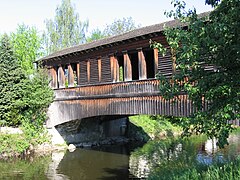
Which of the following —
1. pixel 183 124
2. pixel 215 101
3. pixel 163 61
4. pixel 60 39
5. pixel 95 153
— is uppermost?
pixel 60 39

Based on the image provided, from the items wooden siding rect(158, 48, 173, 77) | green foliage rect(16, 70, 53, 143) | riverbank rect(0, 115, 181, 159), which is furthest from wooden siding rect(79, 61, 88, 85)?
wooden siding rect(158, 48, 173, 77)

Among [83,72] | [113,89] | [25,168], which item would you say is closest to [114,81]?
[113,89]

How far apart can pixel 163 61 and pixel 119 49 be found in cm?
287

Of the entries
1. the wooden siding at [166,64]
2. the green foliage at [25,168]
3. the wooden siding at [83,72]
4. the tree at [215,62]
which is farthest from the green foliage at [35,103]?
the tree at [215,62]

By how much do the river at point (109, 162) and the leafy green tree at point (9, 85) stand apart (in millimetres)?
3251

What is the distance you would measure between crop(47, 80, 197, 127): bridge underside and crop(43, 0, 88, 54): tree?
1745 cm

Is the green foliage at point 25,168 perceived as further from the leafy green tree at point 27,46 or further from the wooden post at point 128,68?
the leafy green tree at point 27,46

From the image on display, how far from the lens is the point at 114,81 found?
1591 cm

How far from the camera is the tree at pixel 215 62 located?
5617 millimetres

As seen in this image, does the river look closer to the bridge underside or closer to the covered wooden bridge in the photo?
the bridge underside

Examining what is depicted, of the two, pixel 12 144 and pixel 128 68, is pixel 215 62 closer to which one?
pixel 128 68

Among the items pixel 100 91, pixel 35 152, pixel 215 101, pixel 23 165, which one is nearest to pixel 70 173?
pixel 23 165

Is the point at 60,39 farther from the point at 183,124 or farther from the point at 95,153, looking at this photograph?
the point at 183,124

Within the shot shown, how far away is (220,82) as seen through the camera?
19.8 ft
